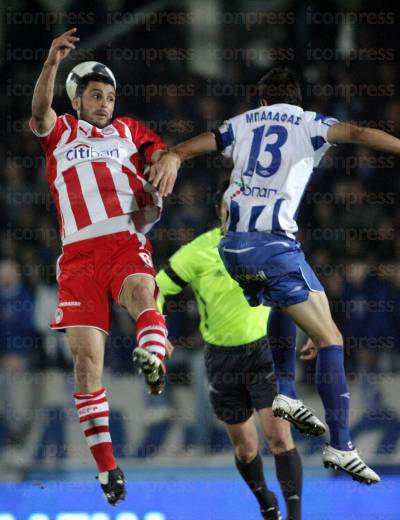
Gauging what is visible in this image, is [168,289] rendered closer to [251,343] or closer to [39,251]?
[251,343]

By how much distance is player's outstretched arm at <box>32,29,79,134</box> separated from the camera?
5719 millimetres

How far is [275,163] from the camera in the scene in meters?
5.76

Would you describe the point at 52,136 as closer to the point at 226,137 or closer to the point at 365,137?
the point at 226,137

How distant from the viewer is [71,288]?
5.97m

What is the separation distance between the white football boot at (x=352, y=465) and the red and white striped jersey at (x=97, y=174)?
1815mm

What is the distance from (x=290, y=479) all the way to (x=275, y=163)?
2.47 m

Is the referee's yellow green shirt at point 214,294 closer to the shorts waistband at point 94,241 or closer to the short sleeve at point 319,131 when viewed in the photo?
the shorts waistband at point 94,241

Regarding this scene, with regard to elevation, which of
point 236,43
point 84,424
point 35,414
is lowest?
point 35,414

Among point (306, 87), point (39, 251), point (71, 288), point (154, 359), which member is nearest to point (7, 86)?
point (39, 251)

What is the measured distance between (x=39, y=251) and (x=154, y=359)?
525 cm

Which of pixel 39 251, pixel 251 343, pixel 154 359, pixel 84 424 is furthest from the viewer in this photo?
pixel 39 251

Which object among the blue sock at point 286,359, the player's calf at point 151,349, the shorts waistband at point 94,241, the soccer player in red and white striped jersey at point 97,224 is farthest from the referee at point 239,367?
the player's calf at point 151,349

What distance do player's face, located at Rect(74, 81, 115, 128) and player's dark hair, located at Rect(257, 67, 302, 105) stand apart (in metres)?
0.97

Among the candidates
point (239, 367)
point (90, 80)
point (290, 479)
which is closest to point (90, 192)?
point (90, 80)
